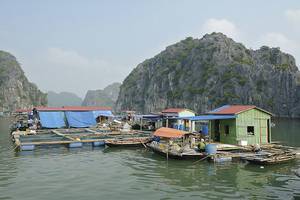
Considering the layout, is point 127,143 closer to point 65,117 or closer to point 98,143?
point 98,143

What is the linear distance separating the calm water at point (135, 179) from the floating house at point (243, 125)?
557 cm

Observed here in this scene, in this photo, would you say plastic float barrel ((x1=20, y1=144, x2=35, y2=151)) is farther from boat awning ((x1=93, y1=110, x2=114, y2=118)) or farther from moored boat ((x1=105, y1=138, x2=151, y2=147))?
boat awning ((x1=93, y1=110, x2=114, y2=118))

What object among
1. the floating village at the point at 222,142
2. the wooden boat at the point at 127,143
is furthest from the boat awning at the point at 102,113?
the wooden boat at the point at 127,143

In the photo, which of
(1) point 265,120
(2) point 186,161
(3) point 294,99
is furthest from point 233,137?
(3) point 294,99

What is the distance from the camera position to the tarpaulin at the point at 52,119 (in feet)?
192

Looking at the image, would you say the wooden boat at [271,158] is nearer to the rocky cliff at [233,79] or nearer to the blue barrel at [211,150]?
the blue barrel at [211,150]

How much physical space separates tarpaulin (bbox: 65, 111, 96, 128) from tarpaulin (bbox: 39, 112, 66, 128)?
135 centimetres

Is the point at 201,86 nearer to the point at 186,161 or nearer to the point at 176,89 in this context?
the point at 176,89

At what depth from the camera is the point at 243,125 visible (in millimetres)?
33906

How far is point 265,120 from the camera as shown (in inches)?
1382

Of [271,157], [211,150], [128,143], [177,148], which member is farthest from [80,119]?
[271,157]

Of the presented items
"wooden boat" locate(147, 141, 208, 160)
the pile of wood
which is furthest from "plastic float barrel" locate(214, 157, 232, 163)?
the pile of wood

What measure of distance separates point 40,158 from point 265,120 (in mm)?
24526

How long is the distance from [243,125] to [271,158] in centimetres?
604
